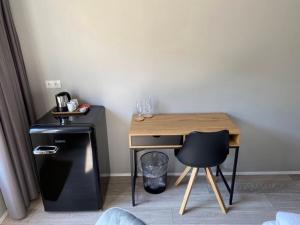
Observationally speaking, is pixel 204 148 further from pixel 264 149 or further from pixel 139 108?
pixel 264 149

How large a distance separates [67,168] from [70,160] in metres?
0.09

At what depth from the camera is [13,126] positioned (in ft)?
6.10

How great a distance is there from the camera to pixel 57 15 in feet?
6.75

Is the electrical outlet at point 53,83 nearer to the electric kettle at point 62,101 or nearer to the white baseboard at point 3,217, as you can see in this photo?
the electric kettle at point 62,101

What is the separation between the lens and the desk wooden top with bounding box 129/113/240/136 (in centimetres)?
191

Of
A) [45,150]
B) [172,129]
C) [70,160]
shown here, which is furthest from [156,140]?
[45,150]

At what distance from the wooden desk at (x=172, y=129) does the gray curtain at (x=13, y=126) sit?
37.4 inches

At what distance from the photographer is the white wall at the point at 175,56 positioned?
205 centimetres

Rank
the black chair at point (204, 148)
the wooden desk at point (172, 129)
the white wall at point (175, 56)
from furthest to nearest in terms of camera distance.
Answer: the white wall at point (175, 56)
the wooden desk at point (172, 129)
the black chair at point (204, 148)

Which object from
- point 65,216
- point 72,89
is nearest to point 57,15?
point 72,89

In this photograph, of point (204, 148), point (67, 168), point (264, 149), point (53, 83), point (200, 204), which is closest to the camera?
point (204, 148)

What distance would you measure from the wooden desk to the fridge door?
1.18ft

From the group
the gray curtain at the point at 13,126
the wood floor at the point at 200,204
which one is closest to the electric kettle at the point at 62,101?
the gray curtain at the point at 13,126

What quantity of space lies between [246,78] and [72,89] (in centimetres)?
172
